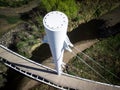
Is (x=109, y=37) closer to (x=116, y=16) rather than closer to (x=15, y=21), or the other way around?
(x=116, y=16)

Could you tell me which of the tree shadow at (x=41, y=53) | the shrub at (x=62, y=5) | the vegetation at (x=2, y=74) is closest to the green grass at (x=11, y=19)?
the tree shadow at (x=41, y=53)

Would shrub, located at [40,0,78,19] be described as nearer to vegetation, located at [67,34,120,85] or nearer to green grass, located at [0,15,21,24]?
vegetation, located at [67,34,120,85]

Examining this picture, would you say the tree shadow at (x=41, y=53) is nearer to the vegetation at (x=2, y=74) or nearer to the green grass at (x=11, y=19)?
the vegetation at (x=2, y=74)

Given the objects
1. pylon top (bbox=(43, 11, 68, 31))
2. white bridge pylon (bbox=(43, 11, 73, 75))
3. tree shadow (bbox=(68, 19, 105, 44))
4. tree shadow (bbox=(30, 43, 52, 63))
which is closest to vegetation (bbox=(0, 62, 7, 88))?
tree shadow (bbox=(30, 43, 52, 63))

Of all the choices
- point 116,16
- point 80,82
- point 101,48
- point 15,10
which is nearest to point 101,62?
point 101,48

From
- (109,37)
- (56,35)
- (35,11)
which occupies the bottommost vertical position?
(109,37)

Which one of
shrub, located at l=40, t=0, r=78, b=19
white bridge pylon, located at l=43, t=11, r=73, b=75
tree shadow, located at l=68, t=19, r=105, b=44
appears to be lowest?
tree shadow, located at l=68, t=19, r=105, b=44
